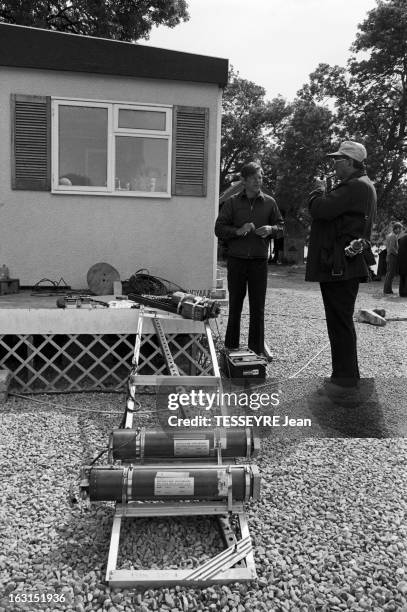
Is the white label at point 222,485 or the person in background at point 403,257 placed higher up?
the person in background at point 403,257

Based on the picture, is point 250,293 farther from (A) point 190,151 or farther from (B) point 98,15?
(B) point 98,15

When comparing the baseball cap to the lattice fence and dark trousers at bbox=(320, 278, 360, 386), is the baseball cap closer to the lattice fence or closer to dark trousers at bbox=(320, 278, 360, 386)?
dark trousers at bbox=(320, 278, 360, 386)

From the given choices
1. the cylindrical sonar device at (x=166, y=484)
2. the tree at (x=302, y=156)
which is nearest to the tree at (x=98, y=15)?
the tree at (x=302, y=156)

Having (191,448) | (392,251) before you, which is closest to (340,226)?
(191,448)

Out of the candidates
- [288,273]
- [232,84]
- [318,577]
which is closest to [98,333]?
[318,577]

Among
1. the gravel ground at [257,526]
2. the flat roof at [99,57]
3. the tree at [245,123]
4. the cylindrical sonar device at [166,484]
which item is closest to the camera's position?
the gravel ground at [257,526]

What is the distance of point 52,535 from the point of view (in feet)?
8.43

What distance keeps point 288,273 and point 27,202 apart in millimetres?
16055

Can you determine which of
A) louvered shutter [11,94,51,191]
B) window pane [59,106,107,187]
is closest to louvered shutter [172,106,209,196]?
window pane [59,106,107,187]

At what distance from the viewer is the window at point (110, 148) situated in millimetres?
6551

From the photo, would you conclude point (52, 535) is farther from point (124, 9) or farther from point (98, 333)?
point (124, 9)

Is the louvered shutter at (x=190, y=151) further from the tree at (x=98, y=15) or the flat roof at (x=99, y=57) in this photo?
the tree at (x=98, y=15)

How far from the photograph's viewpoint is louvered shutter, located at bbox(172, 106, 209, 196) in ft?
22.0

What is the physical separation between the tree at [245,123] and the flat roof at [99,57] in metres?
28.4
